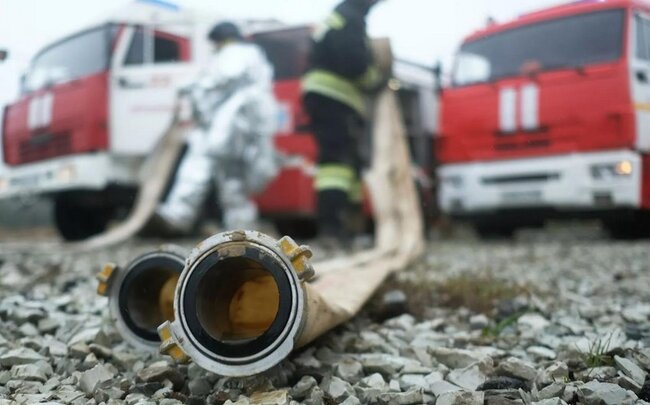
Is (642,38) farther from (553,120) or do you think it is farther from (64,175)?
(64,175)

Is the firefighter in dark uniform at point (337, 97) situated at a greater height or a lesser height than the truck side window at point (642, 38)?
lesser

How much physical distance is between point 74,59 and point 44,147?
0.88 meters

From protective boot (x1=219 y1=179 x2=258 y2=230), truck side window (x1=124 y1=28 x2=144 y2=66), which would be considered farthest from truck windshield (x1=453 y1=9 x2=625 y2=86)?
truck side window (x1=124 y1=28 x2=144 y2=66)

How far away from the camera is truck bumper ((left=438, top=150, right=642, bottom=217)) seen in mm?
6008

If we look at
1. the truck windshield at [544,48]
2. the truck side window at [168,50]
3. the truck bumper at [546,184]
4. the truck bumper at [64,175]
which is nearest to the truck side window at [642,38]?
the truck windshield at [544,48]

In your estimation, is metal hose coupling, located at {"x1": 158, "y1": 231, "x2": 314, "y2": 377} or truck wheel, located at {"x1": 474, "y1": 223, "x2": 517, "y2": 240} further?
truck wheel, located at {"x1": 474, "y1": 223, "x2": 517, "y2": 240}

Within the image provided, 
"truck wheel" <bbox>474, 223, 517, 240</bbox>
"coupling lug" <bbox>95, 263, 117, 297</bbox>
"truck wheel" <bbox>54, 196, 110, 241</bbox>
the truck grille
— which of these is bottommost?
"truck wheel" <bbox>474, 223, 517, 240</bbox>

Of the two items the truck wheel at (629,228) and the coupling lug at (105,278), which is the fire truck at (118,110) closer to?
the truck wheel at (629,228)

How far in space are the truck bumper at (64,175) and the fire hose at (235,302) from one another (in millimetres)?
4396

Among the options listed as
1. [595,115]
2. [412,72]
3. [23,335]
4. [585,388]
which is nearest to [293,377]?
[585,388]

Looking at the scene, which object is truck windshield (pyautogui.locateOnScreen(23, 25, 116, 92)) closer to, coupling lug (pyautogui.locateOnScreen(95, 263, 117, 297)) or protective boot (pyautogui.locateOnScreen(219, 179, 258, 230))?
protective boot (pyautogui.locateOnScreen(219, 179, 258, 230))

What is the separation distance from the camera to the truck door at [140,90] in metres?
6.58

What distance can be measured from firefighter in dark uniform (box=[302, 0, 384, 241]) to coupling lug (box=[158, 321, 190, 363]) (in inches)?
132

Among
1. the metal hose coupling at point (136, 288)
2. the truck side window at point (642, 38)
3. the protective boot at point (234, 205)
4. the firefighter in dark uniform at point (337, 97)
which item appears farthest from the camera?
the protective boot at point (234, 205)
